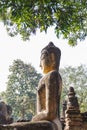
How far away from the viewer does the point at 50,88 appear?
5.53 m

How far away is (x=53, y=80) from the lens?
558cm

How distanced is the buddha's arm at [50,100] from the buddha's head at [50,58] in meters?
0.43

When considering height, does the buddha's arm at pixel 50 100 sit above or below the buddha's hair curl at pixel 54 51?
below

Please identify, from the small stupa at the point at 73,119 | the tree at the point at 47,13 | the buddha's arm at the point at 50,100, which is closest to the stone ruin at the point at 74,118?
the small stupa at the point at 73,119

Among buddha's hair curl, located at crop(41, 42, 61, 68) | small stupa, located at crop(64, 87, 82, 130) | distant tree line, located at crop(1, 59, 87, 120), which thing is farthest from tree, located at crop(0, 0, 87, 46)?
distant tree line, located at crop(1, 59, 87, 120)

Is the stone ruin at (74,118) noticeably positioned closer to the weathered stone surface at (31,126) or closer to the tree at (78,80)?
the weathered stone surface at (31,126)

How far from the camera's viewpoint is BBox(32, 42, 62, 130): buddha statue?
5363 millimetres

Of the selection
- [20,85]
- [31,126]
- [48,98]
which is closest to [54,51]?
[48,98]

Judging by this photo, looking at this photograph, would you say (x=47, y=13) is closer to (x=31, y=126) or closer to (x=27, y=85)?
(x=31, y=126)

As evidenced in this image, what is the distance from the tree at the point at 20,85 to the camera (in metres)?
42.0

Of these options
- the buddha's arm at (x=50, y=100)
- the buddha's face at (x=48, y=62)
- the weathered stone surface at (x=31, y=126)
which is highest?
Answer: the buddha's face at (x=48, y=62)

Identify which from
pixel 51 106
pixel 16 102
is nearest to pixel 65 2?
pixel 51 106

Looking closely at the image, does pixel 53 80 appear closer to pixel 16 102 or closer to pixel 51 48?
pixel 51 48

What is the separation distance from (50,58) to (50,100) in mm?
1004
